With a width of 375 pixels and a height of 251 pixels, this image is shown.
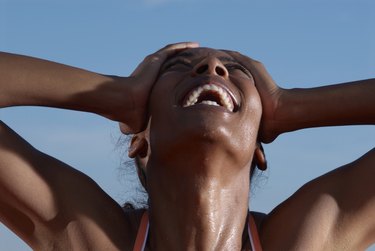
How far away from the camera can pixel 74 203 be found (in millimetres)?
2824

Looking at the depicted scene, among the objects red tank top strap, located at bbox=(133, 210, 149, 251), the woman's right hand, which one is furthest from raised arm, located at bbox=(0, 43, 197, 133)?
red tank top strap, located at bbox=(133, 210, 149, 251)

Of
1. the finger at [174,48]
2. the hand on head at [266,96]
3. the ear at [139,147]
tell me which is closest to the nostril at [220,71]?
the hand on head at [266,96]

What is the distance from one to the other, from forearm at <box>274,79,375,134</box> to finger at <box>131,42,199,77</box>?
521mm

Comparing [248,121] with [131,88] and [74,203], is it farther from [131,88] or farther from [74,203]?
[74,203]

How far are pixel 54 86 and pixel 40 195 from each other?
17.1 inches

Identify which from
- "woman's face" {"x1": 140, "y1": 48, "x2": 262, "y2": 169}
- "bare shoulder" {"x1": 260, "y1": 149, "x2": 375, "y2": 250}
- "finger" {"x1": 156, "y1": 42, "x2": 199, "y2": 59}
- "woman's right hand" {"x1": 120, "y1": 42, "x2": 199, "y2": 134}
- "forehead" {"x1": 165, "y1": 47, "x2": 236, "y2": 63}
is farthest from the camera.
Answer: "finger" {"x1": 156, "y1": 42, "x2": 199, "y2": 59}

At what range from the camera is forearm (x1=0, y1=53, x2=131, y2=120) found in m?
2.83

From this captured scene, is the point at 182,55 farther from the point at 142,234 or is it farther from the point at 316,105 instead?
the point at 142,234

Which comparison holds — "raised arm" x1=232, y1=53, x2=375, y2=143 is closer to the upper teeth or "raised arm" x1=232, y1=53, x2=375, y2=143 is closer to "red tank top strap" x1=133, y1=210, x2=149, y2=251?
the upper teeth

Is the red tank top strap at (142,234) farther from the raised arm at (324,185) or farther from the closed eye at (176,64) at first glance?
the closed eye at (176,64)

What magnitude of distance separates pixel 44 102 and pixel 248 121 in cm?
81

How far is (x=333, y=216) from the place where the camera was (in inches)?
112

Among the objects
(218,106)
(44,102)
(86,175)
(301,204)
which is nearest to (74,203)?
(86,175)

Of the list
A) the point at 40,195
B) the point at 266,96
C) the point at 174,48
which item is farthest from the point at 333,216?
the point at 40,195
